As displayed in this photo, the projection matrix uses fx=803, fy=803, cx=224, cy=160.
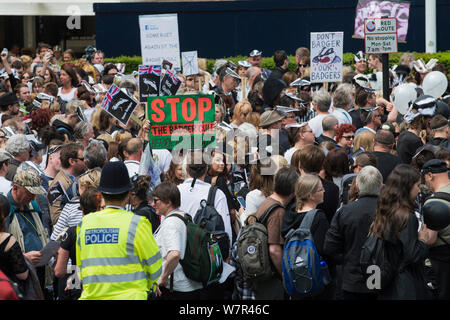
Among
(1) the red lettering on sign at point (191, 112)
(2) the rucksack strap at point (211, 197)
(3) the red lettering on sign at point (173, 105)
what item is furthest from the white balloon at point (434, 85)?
(2) the rucksack strap at point (211, 197)

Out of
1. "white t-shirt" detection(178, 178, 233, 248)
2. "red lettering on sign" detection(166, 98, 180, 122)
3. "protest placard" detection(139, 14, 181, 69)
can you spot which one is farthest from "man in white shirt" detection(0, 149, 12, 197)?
"protest placard" detection(139, 14, 181, 69)

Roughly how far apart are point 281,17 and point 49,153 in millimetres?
15889

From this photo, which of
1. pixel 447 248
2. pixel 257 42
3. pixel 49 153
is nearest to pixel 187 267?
pixel 447 248

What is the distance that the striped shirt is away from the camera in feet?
24.0

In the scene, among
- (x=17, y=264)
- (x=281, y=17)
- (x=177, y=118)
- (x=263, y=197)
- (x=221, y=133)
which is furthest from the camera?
(x=281, y=17)

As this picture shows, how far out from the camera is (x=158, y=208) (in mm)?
6582

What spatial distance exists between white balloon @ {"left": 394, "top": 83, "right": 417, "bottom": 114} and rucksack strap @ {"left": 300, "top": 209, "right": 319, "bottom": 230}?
535cm

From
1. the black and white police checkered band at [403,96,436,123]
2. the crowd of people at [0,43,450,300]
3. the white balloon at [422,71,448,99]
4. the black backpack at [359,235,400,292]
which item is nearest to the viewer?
the crowd of people at [0,43,450,300]

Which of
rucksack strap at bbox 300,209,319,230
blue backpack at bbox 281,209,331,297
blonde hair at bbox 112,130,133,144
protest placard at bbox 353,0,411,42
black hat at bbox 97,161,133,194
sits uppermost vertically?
protest placard at bbox 353,0,411,42

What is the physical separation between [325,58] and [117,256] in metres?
8.83

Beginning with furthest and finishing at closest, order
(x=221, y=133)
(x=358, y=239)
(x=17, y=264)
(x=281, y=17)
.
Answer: (x=281, y=17)
(x=221, y=133)
(x=358, y=239)
(x=17, y=264)

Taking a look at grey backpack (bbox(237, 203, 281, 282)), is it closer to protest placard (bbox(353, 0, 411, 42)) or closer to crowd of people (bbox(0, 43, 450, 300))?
crowd of people (bbox(0, 43, 450, 300))
